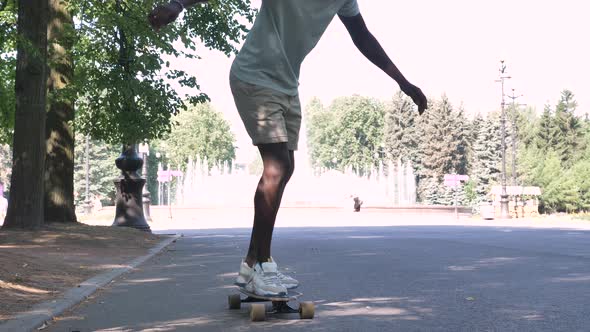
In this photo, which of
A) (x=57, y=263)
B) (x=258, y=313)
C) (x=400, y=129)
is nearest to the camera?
(x=258, y=313)

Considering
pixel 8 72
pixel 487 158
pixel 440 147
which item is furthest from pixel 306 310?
pixel 440 147

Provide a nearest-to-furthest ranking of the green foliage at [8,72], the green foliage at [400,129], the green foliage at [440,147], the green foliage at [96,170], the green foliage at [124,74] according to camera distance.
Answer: the green foliage at [124,74] < the green foliage at [8,72] < the green foliage at [96,170] < the green foliage at [440,147] < the green foliage at [400,129]

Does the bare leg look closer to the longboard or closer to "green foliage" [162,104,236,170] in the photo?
the longboard

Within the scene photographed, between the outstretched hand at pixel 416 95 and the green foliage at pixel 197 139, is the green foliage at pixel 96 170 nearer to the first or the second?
the green foliage at pixel 197 139

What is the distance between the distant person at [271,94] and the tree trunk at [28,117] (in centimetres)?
953

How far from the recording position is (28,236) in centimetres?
1295

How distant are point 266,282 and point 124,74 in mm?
12538

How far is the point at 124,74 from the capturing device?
54.2ft

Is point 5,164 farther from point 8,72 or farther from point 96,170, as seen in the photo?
point 8,72

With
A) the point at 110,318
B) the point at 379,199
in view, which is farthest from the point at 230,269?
the point at 379,199

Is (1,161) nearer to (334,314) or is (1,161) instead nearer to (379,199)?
(379,199)

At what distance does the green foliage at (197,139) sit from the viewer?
106750mm

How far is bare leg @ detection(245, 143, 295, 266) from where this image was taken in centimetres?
475

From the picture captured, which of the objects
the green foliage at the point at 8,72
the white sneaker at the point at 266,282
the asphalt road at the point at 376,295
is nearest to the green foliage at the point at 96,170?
the green foliage at the point at 8,72
